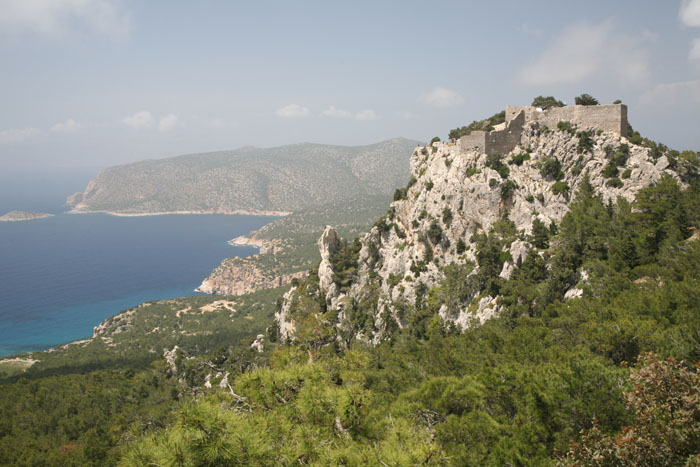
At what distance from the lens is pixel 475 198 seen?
31266 mm

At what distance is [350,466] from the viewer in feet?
23.0

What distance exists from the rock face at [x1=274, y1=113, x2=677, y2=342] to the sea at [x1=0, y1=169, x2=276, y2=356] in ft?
266

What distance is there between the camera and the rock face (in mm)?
26641

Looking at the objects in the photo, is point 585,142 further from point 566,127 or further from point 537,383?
point 537,383

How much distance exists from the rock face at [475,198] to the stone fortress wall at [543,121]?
518 mm

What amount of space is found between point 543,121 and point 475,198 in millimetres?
8157

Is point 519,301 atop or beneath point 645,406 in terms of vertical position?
beneath

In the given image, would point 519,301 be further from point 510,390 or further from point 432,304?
point 510,390

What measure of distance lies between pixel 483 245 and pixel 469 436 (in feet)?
64.4

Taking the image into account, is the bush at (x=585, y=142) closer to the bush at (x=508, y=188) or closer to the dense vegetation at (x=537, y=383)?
the dense vegetation at (x=537, y=383)

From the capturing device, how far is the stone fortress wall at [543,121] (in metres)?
28.2

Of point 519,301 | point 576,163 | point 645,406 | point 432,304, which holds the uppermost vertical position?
point 576,163

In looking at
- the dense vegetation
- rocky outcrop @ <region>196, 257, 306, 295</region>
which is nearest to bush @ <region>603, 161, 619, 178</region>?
the dense vegetation

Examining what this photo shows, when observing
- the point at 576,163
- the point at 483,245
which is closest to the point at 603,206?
the point at 576,163
